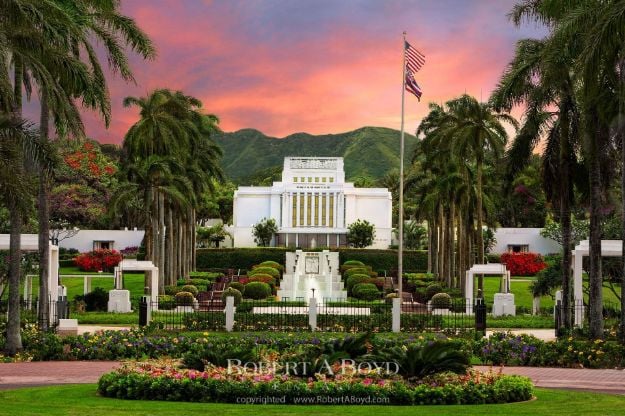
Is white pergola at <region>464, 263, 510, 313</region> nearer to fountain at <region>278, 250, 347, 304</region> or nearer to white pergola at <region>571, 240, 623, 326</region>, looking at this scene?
white pergola at <region>571, 240, 623, 326</region>

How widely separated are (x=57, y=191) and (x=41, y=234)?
180ft

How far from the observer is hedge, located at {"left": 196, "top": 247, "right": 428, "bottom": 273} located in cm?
8100

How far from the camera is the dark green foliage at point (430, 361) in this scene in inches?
679

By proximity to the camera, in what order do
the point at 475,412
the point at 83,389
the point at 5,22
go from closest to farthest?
1. the point at 475,412
2. the point at 83,389
3. the point at 5,22

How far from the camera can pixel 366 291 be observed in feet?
191

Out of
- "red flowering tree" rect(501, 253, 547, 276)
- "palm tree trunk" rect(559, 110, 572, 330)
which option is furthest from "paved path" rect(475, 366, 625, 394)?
"red flowering tree" rect(501, 253, 547, 276)

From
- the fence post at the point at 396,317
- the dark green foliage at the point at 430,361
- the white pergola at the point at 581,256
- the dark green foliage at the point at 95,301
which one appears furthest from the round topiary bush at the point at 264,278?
the dark green foliage at the point at 430,361

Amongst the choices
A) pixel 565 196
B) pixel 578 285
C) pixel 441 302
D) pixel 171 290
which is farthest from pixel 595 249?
pixel 171 290

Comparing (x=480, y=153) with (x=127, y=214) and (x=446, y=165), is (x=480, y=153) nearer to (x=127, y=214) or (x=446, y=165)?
(x=446, y=165)

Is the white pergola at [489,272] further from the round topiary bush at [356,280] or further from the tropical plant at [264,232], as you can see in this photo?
the tropical plant at [264,232]

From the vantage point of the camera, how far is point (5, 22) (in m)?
22.5

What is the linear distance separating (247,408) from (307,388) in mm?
1408

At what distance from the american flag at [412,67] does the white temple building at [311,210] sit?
64.8 metres

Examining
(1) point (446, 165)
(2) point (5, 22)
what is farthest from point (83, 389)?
(1) point (446, 165)
